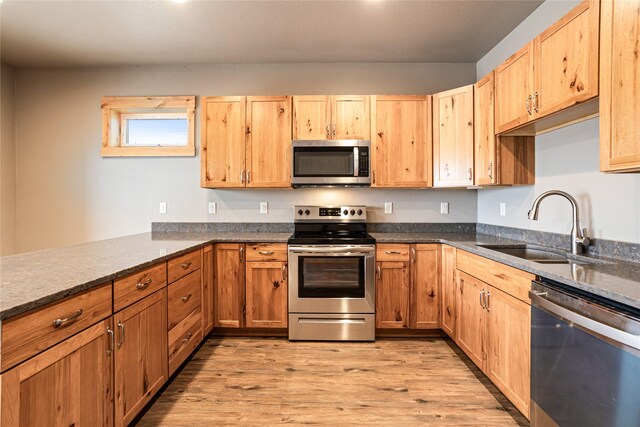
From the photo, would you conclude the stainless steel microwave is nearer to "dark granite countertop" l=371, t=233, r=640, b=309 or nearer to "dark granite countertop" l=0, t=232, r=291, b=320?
"dark granite countertop" l=0, t=232, r=291, b=320

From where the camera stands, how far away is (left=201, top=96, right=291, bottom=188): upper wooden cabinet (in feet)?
10.2

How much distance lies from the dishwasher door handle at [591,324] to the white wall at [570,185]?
0.70 metres

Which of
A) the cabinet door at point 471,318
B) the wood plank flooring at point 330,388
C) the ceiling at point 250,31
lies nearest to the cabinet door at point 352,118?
the ceiling at point 250,31

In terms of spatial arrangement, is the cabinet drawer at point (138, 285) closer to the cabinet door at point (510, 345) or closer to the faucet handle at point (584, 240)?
the cabinet door at point (510, 345)

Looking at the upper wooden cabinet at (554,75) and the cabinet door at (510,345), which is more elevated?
the upper wooden cabinet at (554,75)

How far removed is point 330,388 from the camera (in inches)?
83.8

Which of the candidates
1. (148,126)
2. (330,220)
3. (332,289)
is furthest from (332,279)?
(148,126)

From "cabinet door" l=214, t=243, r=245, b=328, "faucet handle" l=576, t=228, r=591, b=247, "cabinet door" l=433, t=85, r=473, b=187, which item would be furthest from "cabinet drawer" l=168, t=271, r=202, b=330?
"faucet handle" l=576, t=228, r=591, b=247

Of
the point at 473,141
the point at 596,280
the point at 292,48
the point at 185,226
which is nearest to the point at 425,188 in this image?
the point at 473,141

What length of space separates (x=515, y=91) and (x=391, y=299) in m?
1.85

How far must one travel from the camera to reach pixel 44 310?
3.66ft

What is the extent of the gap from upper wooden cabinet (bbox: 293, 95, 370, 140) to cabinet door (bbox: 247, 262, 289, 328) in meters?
A: 1.30

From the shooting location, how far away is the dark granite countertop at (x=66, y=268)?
3.60ft

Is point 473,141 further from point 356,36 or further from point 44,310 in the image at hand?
point 44,310
